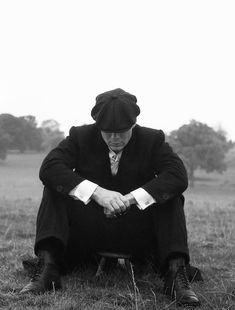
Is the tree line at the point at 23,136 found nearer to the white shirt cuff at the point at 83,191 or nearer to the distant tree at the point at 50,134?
the distant tree at the point at 50,134

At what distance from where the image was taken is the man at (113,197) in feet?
13.6

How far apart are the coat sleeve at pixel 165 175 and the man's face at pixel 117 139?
286 millimetres

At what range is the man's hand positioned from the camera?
13.5 feet

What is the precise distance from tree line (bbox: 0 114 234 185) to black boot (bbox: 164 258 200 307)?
57503mm

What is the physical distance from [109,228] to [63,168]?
623 mm

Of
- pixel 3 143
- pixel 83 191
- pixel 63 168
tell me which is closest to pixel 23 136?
pixel 3 143

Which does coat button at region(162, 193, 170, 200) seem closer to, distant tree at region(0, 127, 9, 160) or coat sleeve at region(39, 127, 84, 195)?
coat sleeve at region(39, 127, 84, 195)

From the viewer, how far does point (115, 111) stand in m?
4.23

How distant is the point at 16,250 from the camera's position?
228 inches

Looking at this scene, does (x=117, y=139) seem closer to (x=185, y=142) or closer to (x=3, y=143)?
(x=3, y=143)

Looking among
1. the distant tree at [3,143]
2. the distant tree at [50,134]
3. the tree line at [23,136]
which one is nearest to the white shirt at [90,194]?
the tree line at [23,136]

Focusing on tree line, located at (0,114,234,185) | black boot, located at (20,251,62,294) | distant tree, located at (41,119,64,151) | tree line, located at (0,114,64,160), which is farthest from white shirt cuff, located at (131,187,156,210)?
distant tree, located at (41,119,64,151)

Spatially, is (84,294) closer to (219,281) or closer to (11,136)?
(219,281)

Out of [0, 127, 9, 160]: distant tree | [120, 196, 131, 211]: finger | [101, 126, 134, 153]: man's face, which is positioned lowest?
[0, 127, 9, 160]: distant tree
